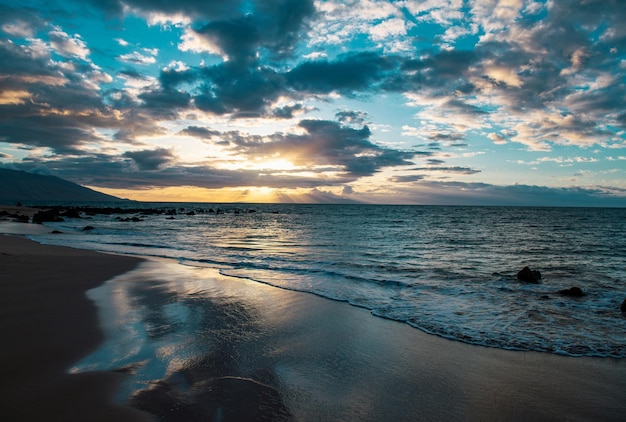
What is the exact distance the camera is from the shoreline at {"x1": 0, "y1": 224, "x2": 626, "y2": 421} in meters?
4.13

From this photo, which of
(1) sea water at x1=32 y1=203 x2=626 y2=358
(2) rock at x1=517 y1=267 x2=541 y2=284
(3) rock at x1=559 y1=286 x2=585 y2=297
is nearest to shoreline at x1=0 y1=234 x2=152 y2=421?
(1) sea water at x1=32 y1=203 x2=626 y2=358

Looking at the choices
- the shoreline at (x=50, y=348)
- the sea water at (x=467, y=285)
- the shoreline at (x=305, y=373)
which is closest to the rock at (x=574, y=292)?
the sea water at (x=467, y=285)

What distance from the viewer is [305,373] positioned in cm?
512

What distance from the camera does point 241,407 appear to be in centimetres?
407

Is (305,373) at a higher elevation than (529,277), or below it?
higher

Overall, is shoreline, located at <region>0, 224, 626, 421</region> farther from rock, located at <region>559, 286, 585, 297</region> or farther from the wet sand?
rock, located at <region>559, 286, 585, 297</region>

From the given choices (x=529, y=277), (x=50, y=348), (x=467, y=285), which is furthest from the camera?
(x=529, y=277)

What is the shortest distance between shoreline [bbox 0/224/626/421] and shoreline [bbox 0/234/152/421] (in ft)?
0.07

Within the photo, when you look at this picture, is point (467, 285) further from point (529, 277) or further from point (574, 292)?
point (574, 292)

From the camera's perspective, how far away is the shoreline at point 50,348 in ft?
12.5

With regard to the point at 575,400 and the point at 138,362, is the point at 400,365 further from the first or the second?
the point at 138,362

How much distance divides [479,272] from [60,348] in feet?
47.1

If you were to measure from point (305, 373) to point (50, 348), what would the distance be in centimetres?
400

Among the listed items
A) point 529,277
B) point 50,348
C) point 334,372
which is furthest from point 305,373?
point 529,277
